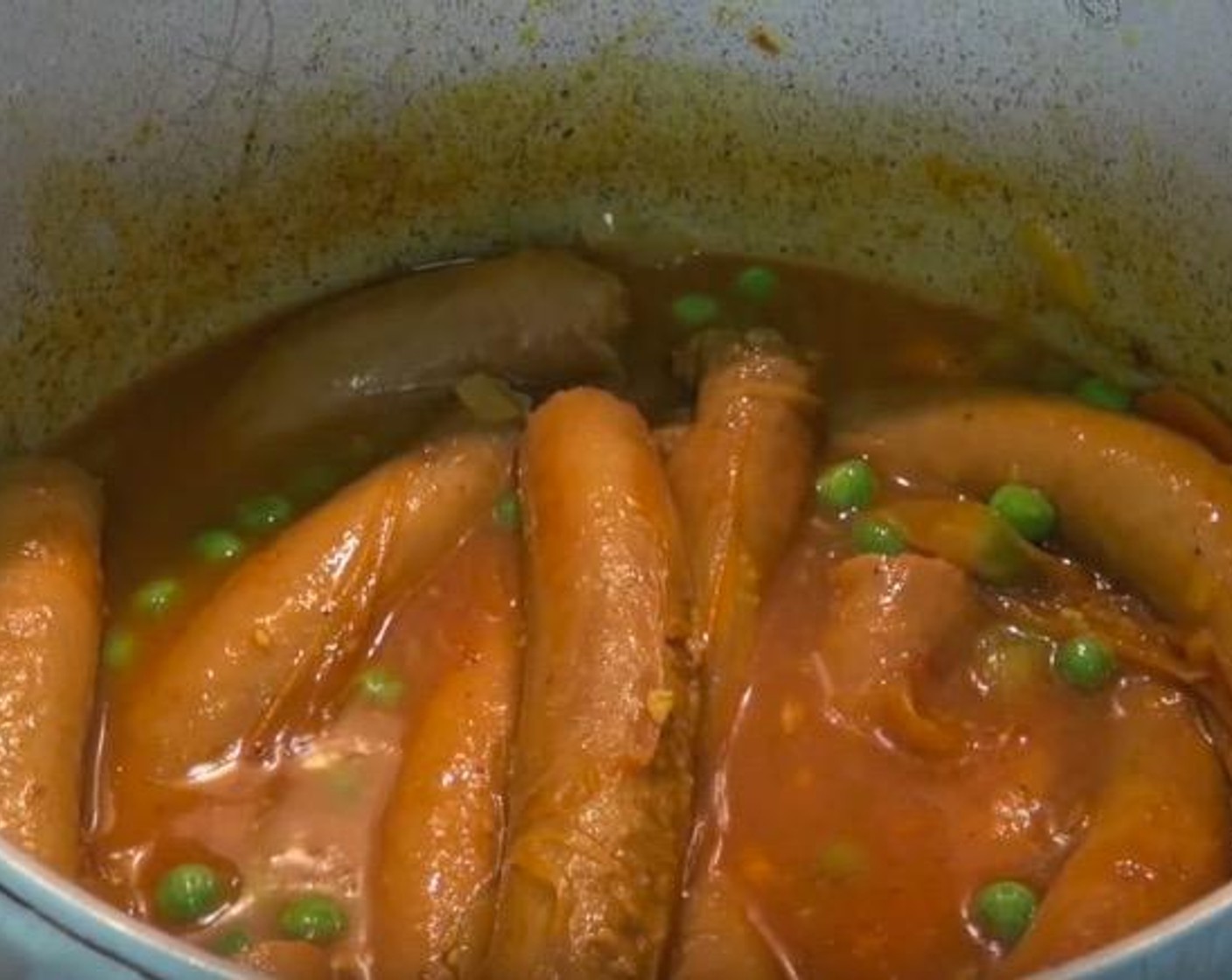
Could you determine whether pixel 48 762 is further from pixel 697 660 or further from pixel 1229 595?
pixel 1229 595

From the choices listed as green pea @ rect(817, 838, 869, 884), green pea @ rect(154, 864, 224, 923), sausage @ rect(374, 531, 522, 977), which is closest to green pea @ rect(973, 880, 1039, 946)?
green pea @ rect(817, 838, 869, 884)

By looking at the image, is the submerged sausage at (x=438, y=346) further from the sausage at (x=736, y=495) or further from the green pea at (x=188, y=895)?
the green pea at (x=188, y=895)

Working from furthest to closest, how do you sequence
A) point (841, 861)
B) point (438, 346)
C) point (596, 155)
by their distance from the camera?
point (596, 155), point (438, 346), point (841, 861)

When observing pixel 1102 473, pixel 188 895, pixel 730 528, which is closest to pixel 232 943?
pixel 188 895

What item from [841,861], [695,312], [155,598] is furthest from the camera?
[695,312]

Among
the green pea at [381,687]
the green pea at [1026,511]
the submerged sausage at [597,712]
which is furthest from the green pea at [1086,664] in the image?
the green pea at [381,687]

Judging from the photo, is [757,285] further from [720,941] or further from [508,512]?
[720,941]

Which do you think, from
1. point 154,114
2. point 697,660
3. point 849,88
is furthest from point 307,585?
point 849,88
